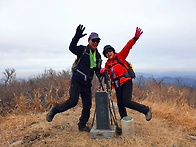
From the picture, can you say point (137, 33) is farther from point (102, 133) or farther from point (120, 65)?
point (102, 133)

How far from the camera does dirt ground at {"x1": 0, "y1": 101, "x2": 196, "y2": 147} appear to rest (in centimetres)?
320

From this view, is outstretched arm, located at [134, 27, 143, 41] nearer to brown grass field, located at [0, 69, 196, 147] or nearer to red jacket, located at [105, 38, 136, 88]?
red jacket, located at [105, 38, 136, 88]

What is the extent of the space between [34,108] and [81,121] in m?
3.06

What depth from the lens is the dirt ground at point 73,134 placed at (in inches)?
126

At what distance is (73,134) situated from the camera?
375 cm

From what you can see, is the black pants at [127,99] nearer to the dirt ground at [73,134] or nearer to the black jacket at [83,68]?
the dirt ground at [73,134]

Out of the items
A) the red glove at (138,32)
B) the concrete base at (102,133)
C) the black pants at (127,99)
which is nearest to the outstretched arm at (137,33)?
the red glove at (138,32)

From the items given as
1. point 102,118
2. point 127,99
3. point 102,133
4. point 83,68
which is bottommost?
point 102,133

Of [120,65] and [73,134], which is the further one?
[73,134]

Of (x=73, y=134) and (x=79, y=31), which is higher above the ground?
(x=79, y=31)

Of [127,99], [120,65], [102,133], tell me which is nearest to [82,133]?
[102,133]

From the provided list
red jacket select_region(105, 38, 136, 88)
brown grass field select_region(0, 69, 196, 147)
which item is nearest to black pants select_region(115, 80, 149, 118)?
red jacket select_region(105, 38, 136, 88)

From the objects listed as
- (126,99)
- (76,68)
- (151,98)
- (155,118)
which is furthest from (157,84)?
(76,68)

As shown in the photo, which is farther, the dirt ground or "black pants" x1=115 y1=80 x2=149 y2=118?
"black pants" x1=115 y1=80 x2=149 y2=118
